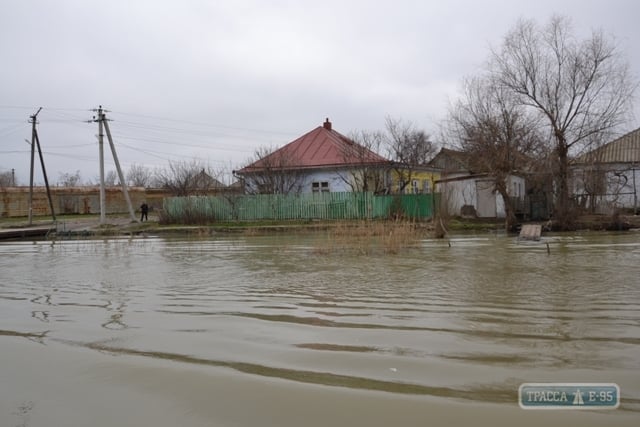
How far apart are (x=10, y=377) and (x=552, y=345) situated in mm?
5576

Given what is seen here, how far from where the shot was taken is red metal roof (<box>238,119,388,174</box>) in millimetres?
35938

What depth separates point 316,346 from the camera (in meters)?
6.02

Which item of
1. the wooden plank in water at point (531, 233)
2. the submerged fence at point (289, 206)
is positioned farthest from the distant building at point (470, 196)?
the wooden plank in water at point (531, 233)

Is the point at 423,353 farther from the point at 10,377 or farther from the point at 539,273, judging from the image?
the point at 539,273

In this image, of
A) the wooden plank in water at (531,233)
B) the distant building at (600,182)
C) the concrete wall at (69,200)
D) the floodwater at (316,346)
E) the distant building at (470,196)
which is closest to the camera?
the floodwater at (316,346)

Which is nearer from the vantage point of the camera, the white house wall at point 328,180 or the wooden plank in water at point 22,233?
the wooden plank in water at point 22,233

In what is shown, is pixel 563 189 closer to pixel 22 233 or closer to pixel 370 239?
pixel 370 239

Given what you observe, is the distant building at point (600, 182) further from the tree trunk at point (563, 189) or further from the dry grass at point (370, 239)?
the dry grass at point (370, 239)

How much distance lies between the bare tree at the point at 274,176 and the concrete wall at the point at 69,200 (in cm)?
1904

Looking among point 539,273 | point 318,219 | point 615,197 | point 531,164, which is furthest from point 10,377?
point 615,197

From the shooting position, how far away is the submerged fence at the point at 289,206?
31484 millimetres

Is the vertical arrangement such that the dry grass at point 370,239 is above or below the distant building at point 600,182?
below

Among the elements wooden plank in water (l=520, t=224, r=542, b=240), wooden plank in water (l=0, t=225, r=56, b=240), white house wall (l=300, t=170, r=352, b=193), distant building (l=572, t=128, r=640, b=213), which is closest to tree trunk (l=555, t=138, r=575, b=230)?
distant building (l=572, t=128, r=640, b=213)

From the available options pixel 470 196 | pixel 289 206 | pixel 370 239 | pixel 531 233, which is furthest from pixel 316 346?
pixel 470 196
